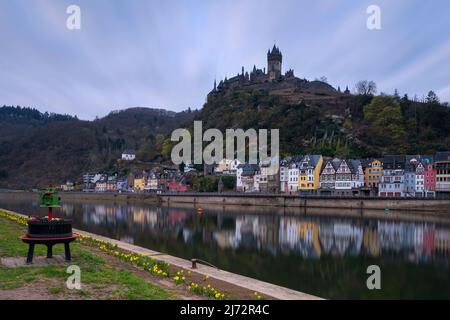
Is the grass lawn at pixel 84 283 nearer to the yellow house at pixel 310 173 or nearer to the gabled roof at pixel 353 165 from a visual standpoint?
the gabled roof at pixel 353 165

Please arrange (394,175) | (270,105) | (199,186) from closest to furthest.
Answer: (394,175), (199,186), (270,105)

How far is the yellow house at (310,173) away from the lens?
86.0m

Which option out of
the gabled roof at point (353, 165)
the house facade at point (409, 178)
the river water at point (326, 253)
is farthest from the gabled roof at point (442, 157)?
the river water at point (326, 253)

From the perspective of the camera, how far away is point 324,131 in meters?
114

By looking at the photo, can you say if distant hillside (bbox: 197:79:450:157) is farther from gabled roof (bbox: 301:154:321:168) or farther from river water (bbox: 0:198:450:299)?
river water (bbox: 0:198:450:299)

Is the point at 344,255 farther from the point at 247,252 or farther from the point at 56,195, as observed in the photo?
the point at 56,195

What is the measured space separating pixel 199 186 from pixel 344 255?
7768cm

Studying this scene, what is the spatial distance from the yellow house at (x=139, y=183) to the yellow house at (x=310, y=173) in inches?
2311

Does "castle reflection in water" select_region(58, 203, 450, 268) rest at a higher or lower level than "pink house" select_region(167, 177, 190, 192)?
lower

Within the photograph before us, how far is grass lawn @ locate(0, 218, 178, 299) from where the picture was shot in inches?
404

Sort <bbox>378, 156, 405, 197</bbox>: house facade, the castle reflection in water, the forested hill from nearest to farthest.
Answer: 1. the castle reflection in water
2. <bbox>378, 156, 405, 197</bbox>: house facade
3. the forested hill

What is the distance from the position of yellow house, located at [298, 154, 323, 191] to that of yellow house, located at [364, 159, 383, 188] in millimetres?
9470

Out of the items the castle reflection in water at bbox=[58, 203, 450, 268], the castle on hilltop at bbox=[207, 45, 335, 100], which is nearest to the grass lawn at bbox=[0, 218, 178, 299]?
the castle reflection in water at bbox=[58, 203, 450, 268]
